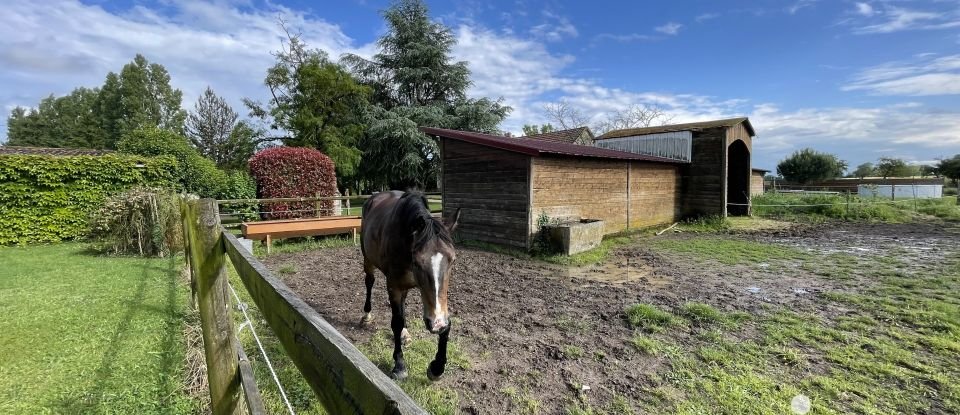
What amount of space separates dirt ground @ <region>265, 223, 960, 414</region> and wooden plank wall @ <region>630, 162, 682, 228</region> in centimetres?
278

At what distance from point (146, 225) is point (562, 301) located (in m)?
8.13

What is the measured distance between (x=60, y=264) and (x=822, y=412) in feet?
34.4

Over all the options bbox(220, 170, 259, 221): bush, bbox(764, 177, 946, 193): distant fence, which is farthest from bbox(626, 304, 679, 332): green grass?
bbox(764, 177, 946, 193): distant fence

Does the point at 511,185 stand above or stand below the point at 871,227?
above

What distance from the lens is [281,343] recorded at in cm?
127

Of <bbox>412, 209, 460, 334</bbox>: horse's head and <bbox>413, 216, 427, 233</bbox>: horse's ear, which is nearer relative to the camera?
<bbox>412, 209, 460, 334</bbox>: horse's head

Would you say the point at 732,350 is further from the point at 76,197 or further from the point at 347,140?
the point at 347,140

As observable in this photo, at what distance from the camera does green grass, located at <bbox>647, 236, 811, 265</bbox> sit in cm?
822

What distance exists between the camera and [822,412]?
8.94ft

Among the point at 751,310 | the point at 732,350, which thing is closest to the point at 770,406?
the point at 732,350

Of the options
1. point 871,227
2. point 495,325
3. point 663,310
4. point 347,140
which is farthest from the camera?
point 347,140

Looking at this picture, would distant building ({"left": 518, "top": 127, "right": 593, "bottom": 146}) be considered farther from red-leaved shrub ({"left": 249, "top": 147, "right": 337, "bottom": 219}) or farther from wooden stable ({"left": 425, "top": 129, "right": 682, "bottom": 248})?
red-leaved shrub ({"left": 249, "top": 147, "right": 337, "bottom": 219})

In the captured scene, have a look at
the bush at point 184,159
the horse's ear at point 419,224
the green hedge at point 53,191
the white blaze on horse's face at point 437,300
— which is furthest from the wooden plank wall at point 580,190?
the green hedge at point 53,191

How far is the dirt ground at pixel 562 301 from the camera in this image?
3238 mm
